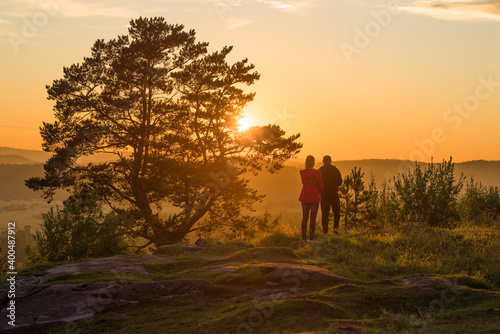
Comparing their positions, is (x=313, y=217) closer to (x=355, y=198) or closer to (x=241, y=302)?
(x=241, y=302)

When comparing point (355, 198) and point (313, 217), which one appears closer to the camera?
point (313, 217)

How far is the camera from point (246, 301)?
7.11m

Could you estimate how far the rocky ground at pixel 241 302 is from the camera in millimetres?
5762

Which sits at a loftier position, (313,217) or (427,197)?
(427,197)

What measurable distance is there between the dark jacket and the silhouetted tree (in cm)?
1079

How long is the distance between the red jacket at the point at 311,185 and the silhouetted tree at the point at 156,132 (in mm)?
11858

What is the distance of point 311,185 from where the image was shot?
13.9 meters

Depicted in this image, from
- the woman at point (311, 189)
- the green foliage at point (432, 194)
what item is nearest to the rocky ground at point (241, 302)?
the woman at point (311, 189)

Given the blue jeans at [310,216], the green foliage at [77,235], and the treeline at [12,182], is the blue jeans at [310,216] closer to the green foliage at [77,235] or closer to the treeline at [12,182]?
the green foliage at [77,235]

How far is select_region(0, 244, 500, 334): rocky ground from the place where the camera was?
5.76 metres

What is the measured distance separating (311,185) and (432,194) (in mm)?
6897

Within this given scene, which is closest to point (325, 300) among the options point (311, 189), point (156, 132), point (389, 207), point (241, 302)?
point (241, 302)

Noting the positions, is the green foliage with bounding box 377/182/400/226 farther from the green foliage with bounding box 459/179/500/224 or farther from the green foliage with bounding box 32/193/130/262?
the green foliage with bounding box 32/193/130/262

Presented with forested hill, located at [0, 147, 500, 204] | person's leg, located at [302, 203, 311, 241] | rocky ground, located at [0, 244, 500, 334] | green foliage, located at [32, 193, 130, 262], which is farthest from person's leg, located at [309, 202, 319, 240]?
forested hill, located at [0, 147, 500, 204]
